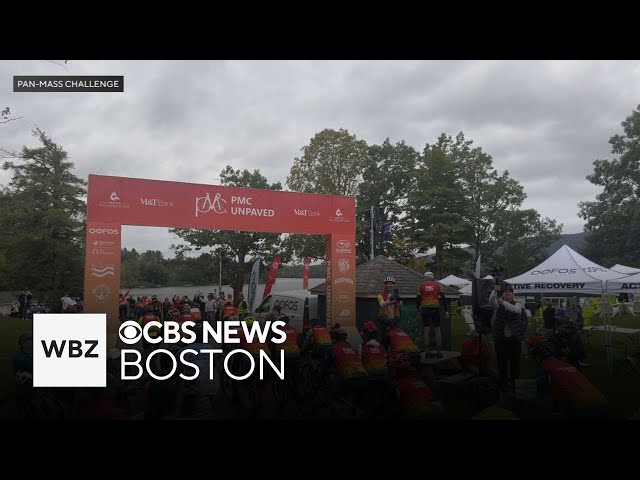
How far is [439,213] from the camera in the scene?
2577 centimetres

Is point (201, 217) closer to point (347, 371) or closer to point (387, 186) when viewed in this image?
point (347, 371)

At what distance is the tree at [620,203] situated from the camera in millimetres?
18892

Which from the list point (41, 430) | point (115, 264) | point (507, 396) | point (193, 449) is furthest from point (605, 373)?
point (115, 264)

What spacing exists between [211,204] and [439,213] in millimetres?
17449

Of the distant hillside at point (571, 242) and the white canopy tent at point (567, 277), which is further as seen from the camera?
the distant hillside at point (571, 242)

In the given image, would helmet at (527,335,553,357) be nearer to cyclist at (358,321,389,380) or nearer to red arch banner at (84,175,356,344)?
cyclist at (358,321,389,380)

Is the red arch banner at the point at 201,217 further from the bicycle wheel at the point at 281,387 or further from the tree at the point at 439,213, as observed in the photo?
the tree at the point at 439,213

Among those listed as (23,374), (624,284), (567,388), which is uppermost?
(624,284)

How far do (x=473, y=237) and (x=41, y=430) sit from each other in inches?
942

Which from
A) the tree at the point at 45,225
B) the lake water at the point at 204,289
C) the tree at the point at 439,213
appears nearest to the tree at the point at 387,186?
the tree at the point at 439,213

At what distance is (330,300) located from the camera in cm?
1270

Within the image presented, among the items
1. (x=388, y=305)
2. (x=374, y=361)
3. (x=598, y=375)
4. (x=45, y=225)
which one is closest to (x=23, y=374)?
(x=374, y=361)

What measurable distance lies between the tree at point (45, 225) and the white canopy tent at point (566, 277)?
13.5 m
